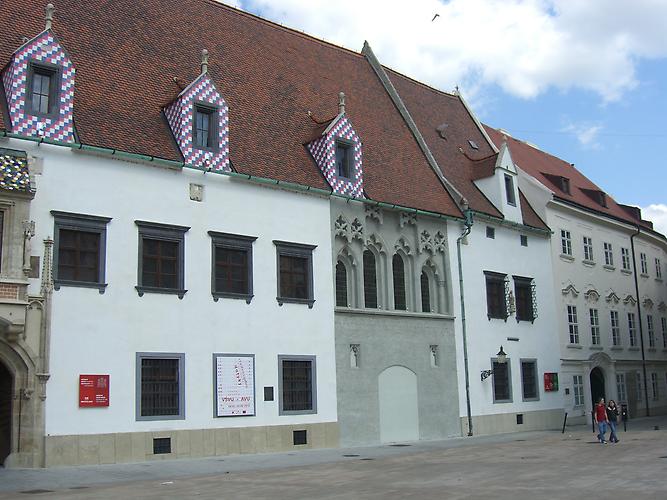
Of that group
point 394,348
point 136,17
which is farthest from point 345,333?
point 136,17

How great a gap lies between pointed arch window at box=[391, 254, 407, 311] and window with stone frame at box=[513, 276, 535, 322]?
7.08 metres

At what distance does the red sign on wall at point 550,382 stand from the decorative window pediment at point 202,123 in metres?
18.0

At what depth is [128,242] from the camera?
2209 cm

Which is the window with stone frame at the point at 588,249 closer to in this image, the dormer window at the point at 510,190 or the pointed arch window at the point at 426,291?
the dormer window at the point at 510,190

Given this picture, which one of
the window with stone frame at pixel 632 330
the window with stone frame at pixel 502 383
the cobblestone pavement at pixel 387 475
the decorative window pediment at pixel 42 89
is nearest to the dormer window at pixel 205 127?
the decorative window pediment at pixel 42 89

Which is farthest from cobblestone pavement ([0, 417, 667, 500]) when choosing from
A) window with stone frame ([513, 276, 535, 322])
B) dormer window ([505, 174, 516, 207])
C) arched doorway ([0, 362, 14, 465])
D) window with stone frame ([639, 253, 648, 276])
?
window with stone frame ([639, 253, 648, 276])

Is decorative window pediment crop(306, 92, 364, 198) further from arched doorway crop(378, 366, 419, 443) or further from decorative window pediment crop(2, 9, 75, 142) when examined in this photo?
decorative window pediment crop(2, 9, 75, 142)

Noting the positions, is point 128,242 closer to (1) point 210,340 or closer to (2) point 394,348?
(1) point 210,340

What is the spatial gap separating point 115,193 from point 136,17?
7.98 meters

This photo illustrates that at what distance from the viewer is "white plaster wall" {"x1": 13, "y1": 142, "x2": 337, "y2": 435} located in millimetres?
20625

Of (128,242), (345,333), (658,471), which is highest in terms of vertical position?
(128,242)

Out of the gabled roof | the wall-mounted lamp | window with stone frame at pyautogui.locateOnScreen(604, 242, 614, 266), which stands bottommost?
the wall-mounted lamp

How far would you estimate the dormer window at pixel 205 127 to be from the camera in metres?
24.5

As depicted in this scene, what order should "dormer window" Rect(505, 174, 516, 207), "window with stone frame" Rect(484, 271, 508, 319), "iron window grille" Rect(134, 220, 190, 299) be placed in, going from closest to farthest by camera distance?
"iron window grille" Rect(134, 220, 190, 299), "window with stone frame" Rect(484, 271, 508, 319), "dormer window" Rect(505, 174, 516, 207)
